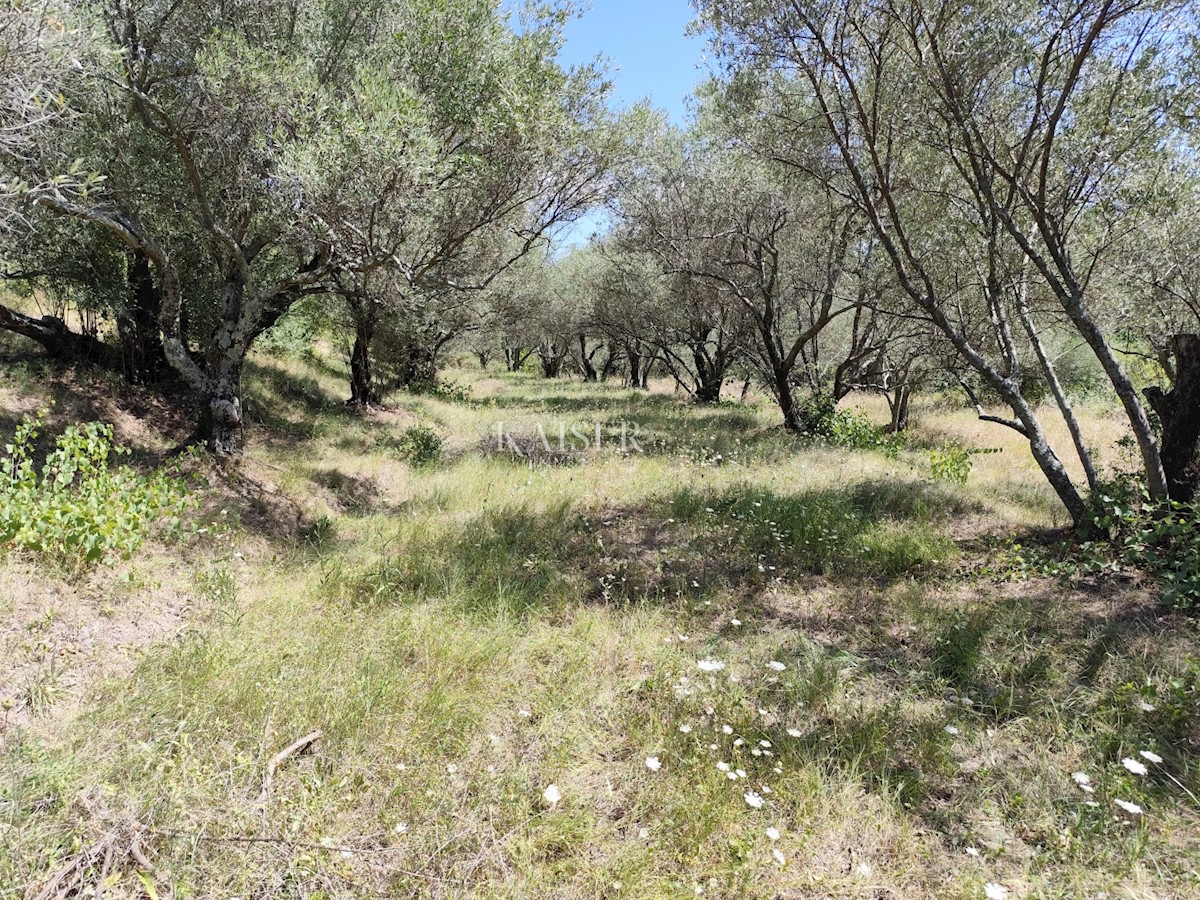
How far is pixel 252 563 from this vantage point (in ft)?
18.0

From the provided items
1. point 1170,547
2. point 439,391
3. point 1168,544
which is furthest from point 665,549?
point 439,391

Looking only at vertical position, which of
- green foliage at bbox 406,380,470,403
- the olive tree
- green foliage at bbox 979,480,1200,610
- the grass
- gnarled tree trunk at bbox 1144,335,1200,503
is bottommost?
the grass

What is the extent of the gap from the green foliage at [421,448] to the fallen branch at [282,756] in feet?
24.6

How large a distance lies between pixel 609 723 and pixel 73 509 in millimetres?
4291

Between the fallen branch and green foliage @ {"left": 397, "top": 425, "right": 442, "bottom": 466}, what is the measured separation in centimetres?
750

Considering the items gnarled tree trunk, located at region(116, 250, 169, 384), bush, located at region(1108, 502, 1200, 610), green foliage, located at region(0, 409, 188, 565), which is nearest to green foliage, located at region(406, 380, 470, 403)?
gnarled tree trunk, located at region(116, 250, 169, 384)

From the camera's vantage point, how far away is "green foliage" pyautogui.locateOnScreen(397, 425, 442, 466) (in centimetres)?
1048

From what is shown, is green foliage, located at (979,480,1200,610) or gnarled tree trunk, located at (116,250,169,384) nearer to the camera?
green foliage, located at (979,480,1200,610)

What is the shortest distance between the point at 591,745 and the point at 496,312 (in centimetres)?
1974

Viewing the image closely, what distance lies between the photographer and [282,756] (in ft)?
9.06

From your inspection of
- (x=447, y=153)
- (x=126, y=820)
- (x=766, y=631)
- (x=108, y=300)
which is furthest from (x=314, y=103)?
(x=766, y=631)

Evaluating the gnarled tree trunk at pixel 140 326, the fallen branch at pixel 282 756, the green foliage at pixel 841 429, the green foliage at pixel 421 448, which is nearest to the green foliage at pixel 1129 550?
the green foliage at pixel 841 429

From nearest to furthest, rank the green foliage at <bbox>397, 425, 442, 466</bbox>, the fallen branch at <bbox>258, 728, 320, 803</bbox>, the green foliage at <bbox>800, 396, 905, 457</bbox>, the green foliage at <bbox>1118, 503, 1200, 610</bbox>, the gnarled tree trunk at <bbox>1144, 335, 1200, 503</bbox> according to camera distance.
Result: 1. the fallen branch at <bbox>258, 728, 320, 803</bbox>
2. the green foliage at <bbox>1118, 503, 1200, 610</bbox>
3. the gnarled tree trunk at <bbox>1144, 335, 1200, 503</bbox>
4. the green foliage at <bbox>397, 425, 442, 466</bbox>
5. the green foliage at <bbox>800, 396, 905, 457</bbox>

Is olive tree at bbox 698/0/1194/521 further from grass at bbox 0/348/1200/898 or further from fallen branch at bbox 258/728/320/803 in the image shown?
fallen branch at bbox 258/728/320/803
